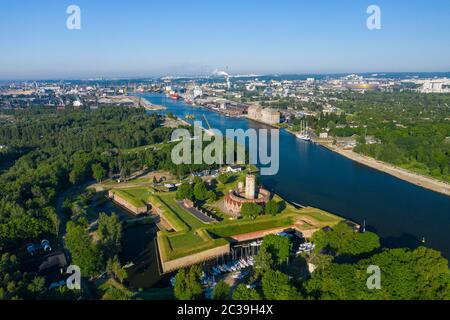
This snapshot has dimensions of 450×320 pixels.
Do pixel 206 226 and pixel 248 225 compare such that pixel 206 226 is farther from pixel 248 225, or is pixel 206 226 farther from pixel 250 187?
pixel 250 187

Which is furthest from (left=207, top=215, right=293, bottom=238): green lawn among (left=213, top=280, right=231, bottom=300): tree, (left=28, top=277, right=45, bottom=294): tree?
(left=28, top=277, right=45, bottom=294): tree

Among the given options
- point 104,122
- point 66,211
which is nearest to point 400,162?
point 66,211

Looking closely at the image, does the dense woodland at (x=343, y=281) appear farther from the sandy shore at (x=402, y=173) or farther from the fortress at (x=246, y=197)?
the sandy shore at (x=402, y=173)

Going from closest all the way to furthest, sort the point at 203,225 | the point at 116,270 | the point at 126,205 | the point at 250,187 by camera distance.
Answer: the point at 116,270 → the point at 203,225 → the point at 250,187 → the point at 126,205

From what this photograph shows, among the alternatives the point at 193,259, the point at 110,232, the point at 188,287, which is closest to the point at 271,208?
the point at 193,259

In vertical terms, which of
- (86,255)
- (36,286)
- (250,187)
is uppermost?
(250,187)
